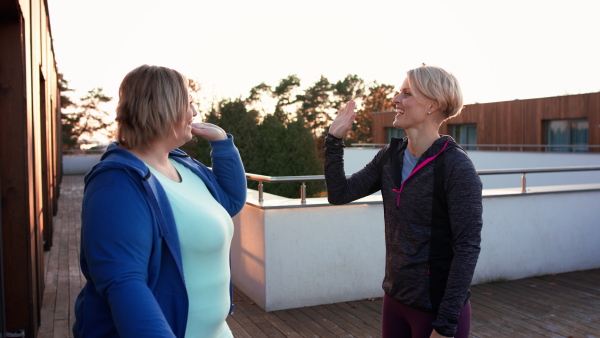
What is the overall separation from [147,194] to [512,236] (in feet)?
17.5

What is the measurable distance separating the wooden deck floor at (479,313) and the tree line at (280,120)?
51.1 ft

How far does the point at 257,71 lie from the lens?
41.4 meters

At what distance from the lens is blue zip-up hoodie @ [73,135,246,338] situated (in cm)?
113

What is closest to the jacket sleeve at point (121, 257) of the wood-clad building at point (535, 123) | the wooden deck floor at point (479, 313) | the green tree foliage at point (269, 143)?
the wooden deck floor at point (479, 313)

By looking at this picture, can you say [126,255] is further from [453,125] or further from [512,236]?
[453,125]

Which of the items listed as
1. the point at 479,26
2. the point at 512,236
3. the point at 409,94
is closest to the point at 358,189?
the point at 409,94

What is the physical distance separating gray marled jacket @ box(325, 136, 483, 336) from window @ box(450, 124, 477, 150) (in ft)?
82.8

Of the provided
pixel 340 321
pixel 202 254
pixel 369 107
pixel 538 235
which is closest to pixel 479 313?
pixel 340 321

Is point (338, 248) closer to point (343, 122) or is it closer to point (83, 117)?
point (343, 122)

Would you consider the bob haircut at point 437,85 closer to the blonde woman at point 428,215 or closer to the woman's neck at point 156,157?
the blonde woman at point 428,215

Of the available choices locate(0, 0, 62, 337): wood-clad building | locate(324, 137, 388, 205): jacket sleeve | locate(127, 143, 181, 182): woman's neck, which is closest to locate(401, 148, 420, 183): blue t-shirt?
locate(324, 137, 388, 205): jacket sleeve

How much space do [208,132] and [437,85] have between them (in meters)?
0.87

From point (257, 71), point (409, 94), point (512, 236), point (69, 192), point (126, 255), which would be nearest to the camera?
point (126, 255)

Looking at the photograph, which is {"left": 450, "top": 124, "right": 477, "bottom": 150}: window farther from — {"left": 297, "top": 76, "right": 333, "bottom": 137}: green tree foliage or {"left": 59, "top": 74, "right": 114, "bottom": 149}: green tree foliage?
{"left": 59, "top": 74, "right": 114, "bottom": 149}: green tree foliage
